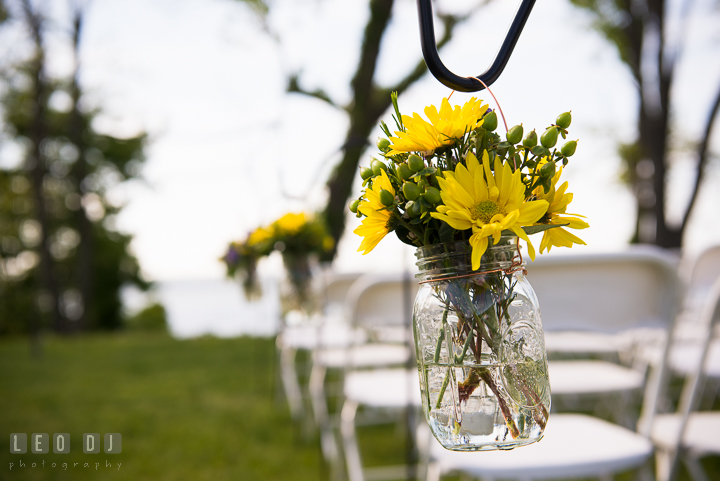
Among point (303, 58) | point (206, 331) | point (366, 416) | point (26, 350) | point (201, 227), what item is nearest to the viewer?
point (366, 416)

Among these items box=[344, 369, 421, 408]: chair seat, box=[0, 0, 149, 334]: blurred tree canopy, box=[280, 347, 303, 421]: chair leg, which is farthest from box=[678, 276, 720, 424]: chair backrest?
box=[0, 0, 149, 334]: blurred tree canopy

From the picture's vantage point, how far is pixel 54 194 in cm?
1562

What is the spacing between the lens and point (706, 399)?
134 inches

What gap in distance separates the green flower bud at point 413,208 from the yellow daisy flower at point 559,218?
99 millimetres

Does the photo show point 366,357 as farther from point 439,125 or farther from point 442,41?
point 442,41

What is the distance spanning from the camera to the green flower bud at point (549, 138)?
42cm

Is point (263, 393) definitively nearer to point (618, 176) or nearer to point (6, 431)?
point (6, 431)

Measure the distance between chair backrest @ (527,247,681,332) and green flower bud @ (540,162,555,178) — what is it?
2.93 feet

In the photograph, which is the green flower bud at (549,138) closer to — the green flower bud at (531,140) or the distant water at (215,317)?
the green flower bud at (531,140)

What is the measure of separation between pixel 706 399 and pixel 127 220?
669 inches

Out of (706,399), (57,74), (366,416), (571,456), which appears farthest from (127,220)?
(571,456)

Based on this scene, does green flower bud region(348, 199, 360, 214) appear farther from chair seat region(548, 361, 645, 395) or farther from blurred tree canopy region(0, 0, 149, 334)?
blurred tree canopy region(0, 0, 149, 334)
